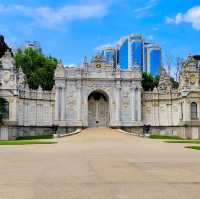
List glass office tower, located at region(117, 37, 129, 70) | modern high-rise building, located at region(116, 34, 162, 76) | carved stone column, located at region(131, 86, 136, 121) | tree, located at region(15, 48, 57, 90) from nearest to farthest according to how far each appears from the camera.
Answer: carved stone column, located at region(131, 86, 136, 121) → tree, located at region(15, 48, 57, 90) → modern high-rise building, located at region(116, 34, 162, 76) → glass office tower, located at region(117, 37, 129, 70)

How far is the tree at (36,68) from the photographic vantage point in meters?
80.7

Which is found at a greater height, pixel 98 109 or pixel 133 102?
pixel 133 102

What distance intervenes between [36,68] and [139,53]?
39562 mm

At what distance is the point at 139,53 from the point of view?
11462cm

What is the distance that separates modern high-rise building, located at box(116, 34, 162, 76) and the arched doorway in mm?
42992

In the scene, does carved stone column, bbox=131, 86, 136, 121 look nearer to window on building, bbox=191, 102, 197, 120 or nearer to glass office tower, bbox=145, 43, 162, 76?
window on building, bbox=191, 102, 197, 120

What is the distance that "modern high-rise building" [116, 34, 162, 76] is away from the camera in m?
113

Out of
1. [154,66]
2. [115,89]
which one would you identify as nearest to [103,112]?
[115,89]

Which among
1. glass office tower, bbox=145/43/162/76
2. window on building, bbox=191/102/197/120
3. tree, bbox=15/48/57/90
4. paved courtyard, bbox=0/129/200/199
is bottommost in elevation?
paved courtyard, bbox=0/129/200/199

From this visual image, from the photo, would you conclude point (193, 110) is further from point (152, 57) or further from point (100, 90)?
point (152, 57)

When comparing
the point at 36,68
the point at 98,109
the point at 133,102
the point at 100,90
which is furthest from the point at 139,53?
the point at 133,102

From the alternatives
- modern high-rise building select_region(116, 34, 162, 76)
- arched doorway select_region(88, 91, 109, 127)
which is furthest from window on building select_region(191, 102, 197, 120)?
modern high-rise building select_region(116, 34, 162, 76)

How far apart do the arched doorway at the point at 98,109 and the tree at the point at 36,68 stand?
14.8m

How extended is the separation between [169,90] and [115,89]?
28.7ft
